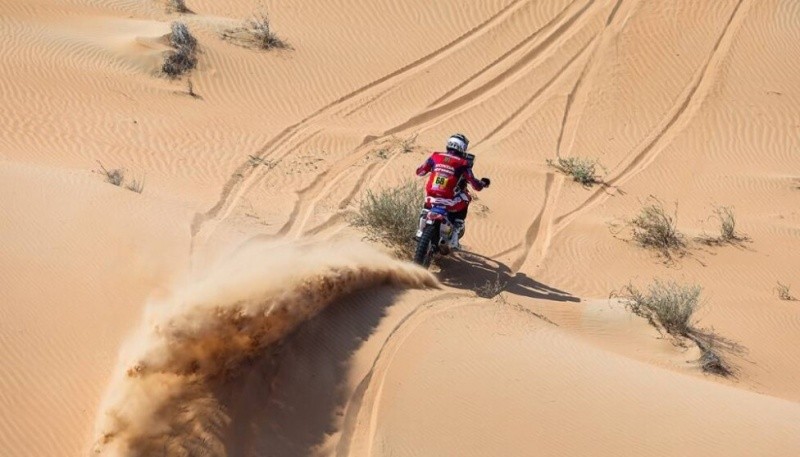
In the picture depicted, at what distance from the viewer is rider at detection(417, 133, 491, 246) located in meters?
8.95

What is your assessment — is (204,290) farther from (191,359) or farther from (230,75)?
(230,75)

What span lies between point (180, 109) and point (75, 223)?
7115mm

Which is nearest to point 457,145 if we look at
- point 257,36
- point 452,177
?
point 452,177

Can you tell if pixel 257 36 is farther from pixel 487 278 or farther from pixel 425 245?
pixel 425 245

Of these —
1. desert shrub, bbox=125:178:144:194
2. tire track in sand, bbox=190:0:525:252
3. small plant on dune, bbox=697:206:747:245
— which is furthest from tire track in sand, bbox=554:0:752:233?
desert shrub, bbox=125:178:144:194

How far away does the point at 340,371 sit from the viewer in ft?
19.1

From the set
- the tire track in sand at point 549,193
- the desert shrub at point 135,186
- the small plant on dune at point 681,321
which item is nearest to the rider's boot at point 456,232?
the tire track in sand at point 549,193

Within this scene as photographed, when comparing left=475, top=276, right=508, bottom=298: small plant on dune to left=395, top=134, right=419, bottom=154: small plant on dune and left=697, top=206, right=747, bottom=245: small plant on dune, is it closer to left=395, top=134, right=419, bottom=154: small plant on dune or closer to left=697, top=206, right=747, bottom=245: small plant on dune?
left=697, top=206, right=747, bottom=245: small plant on dune

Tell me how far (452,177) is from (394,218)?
42.4 inches

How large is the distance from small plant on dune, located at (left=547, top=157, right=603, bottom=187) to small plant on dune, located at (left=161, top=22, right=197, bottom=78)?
22.1 feet

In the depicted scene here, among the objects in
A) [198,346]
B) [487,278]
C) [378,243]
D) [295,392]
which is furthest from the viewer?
[487,278]

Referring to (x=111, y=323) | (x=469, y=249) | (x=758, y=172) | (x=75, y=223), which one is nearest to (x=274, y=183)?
(x=469, y=249)

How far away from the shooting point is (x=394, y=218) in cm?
971

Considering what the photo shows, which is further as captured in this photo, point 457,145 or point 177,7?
point 177,7
